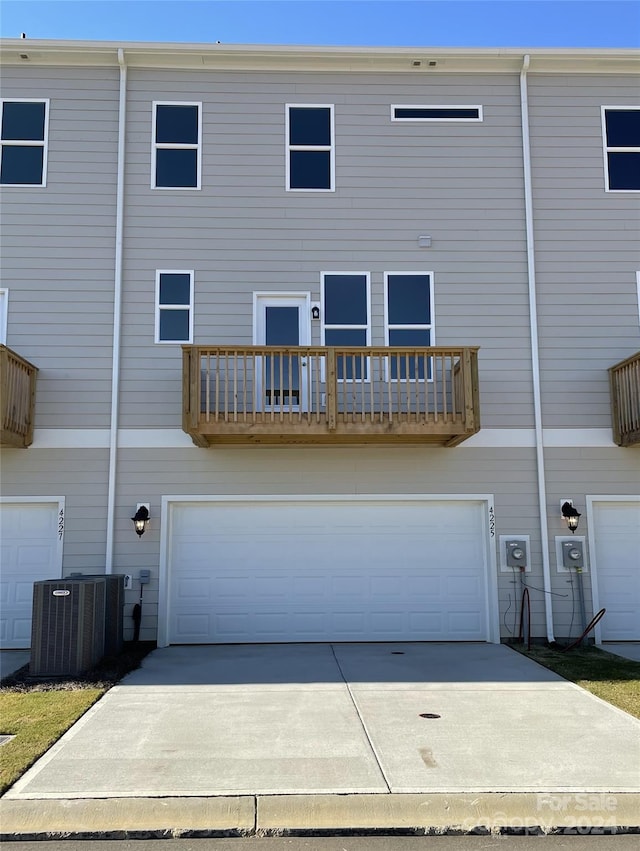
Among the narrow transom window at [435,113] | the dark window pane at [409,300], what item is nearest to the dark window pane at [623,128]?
the narrow transom window at [435,113]

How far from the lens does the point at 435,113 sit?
10531 mm

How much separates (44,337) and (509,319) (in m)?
6.47

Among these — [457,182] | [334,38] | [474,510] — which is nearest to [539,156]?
[457,182]

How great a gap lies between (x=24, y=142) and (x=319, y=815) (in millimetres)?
9685

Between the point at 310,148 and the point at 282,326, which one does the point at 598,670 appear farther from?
the point at 310,148

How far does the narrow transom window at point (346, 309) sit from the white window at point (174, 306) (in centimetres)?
189

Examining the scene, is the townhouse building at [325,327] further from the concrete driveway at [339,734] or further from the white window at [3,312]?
the concrete driveway at [339,734]

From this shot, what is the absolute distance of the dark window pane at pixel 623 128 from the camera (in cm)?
1057

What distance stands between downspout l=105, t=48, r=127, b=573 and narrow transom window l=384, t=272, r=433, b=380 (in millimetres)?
3723

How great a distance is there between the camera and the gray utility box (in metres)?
7.54

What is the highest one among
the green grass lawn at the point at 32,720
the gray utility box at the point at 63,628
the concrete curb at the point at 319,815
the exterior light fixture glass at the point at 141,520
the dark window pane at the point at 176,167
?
the dark window pane at the point at 176,167

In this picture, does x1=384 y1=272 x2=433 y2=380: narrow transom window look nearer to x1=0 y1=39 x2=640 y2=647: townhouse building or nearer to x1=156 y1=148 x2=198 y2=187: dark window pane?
x1=0 y1=39 x2=640 y2=647: townhouse building

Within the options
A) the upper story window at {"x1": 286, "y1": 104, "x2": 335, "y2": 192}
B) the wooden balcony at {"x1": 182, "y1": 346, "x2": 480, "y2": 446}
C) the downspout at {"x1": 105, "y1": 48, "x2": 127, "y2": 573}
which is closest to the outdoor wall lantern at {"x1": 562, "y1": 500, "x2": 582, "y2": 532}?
the wooden balcony at {"x1": 182, "y1": 346, "x2": 480, "y2": 446}

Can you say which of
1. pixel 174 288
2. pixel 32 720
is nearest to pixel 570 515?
pixel 174 288
